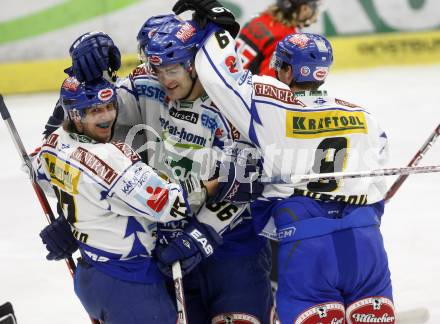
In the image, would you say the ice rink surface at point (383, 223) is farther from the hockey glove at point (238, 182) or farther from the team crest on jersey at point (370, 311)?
the hockey glove at point (238, 182)

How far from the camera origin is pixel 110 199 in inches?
96.1

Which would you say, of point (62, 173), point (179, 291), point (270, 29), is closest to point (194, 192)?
point (179, 291)

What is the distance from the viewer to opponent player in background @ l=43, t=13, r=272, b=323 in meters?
2.61

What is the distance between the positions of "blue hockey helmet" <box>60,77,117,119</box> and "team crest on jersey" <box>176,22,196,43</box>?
0.85ft

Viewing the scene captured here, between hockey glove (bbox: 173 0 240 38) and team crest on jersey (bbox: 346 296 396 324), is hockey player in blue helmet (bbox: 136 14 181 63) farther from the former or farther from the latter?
team crest on jersey (bbox: 346 296 396 324)

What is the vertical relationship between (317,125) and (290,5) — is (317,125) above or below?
below

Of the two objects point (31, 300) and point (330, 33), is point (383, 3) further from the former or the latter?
point (31, 300)

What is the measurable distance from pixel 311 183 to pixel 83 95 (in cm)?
74

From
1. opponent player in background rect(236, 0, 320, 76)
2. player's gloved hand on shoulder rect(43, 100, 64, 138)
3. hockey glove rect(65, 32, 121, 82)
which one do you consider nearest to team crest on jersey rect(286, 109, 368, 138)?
hockey glove rect(65, 32, 121, 82)

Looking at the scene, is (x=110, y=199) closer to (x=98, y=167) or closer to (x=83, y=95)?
(x=98, y=167)

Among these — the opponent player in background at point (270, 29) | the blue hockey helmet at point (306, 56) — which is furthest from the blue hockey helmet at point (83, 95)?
the opponent player in background at point (270, 29)

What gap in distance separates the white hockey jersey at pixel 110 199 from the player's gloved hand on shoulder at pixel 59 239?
11 cm

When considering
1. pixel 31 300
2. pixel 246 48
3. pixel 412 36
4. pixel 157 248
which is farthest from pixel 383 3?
pixel 157 248

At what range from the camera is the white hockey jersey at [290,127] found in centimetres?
254
